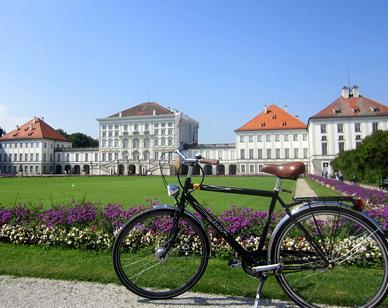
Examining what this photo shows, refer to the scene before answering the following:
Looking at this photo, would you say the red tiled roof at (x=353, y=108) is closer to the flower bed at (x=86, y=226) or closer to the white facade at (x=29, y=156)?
the white facade at (x=29, y=156)

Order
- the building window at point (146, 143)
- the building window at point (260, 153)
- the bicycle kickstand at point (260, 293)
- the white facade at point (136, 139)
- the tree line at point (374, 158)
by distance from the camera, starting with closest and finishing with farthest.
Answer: the bicycle kickstand at point (260, 293)
the tree line at point (374, 158)
the building window at point (260, 153)
the white facade at point (136, 139)
the building window at point (146, 143)

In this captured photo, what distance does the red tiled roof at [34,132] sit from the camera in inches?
3912

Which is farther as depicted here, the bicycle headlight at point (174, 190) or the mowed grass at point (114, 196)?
the mowed grass at point (114, 196)

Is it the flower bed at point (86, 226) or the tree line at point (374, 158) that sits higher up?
the tree line at point (374, 158)

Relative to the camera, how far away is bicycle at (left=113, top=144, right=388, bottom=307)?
3.41 m

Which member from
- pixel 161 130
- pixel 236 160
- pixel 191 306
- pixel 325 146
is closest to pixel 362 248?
pixel 191 306

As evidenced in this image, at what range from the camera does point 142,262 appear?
13.1 ft

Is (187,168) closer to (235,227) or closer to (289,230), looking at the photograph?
(289,230)

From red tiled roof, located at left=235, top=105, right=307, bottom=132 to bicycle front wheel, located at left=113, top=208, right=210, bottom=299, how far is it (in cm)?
8225

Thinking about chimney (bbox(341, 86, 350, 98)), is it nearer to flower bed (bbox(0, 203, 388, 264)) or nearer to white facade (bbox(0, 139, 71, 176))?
white facade (bbox(0, 139, 71, 176))

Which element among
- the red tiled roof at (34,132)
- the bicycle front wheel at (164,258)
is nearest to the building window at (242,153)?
the red tiled roof at (34,132)

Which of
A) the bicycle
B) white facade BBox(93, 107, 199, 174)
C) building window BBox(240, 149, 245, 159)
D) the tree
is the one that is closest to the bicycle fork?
the bicycle

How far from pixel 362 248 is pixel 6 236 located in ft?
18.1

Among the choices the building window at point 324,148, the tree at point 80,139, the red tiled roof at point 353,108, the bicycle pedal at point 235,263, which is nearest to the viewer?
the bicycle pedal at point 235,263
